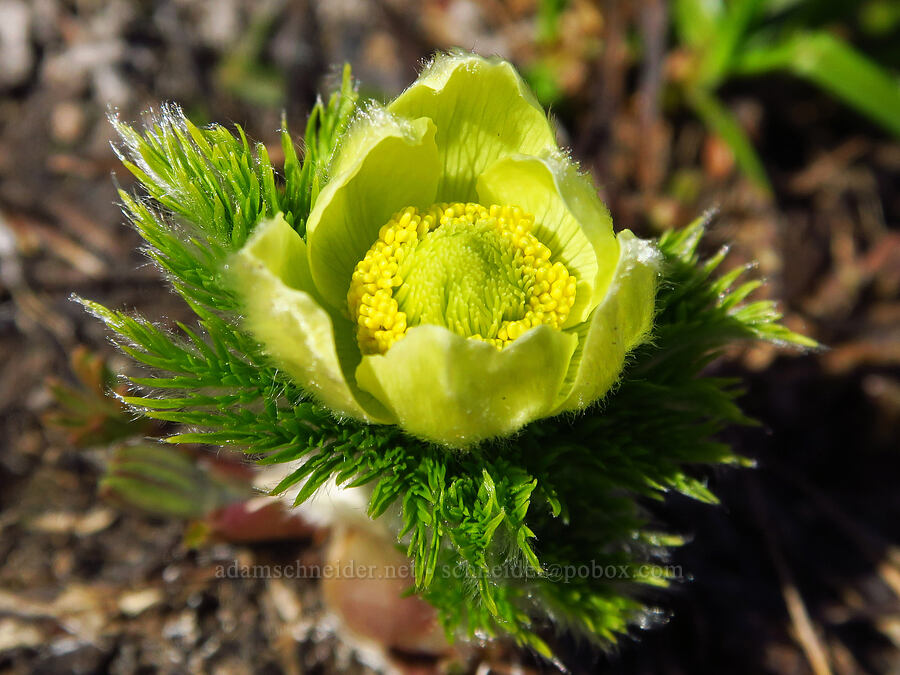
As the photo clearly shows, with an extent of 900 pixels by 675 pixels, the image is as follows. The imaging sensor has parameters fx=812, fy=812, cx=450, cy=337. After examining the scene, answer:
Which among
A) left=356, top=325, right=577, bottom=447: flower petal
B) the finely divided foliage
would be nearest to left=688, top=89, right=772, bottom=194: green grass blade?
the finely divided foliage

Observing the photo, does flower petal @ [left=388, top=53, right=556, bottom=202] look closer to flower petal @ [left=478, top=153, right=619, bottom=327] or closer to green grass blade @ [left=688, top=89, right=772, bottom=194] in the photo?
flower petal @ [left=478, top=153, right=619, bottom=327]

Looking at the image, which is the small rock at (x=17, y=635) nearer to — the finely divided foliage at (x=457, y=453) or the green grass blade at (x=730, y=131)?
the finely divided foliage at (x=457, y=453)

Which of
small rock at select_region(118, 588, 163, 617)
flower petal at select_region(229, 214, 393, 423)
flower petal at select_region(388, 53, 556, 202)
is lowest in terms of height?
flower petal at select_region(229, 214, 393, 423)

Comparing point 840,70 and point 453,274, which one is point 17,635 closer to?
point 453,274

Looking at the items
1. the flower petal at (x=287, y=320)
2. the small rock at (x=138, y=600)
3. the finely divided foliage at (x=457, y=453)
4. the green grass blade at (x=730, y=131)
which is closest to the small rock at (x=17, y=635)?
the small rock at (x=138, y=600)

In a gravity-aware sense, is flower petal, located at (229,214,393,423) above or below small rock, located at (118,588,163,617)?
below
